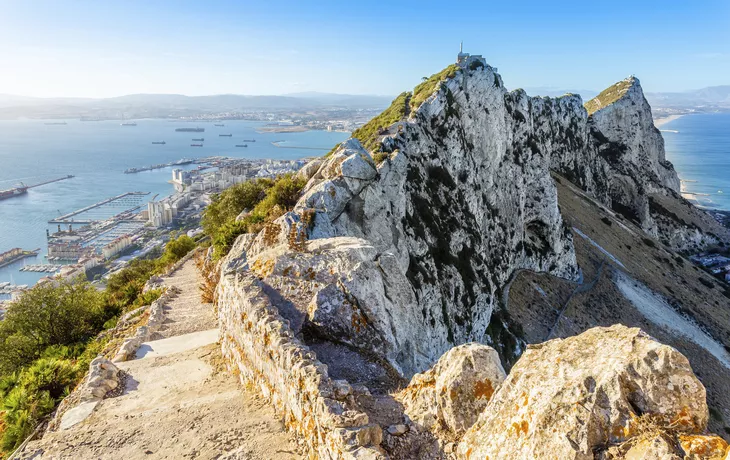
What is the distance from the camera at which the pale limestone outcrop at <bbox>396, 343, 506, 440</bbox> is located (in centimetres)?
576

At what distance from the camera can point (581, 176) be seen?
65000 mm

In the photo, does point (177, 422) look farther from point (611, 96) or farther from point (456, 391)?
point (611, 96)

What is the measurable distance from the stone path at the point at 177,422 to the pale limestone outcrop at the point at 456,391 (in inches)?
Answer: 79.9

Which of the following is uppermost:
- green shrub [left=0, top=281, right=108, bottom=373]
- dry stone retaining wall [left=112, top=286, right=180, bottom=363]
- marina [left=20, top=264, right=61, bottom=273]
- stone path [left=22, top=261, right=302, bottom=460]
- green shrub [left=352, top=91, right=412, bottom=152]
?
green shrub [left=352, top=91, right=412, bottom=152]

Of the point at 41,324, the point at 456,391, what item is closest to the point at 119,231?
the point at 41,324

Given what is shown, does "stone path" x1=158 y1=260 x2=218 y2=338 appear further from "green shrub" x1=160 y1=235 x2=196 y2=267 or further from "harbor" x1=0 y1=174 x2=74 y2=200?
"harbor" x1=0 y1=174 x2=74 y2=200

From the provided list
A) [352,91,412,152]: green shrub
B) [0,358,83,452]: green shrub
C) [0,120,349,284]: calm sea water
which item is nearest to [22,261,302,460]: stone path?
[0,358,83,452]: green shrub

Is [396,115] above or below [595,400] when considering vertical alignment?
above

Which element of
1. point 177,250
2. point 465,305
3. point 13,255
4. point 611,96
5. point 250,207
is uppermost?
point 611,96

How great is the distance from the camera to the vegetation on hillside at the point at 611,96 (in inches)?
3142

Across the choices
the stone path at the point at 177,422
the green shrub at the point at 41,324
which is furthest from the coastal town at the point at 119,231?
the stone path at the point at 177,422

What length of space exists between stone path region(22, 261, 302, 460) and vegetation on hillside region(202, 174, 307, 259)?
6505 millimetres

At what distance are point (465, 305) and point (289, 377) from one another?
2012 cm

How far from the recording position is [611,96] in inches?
3258
